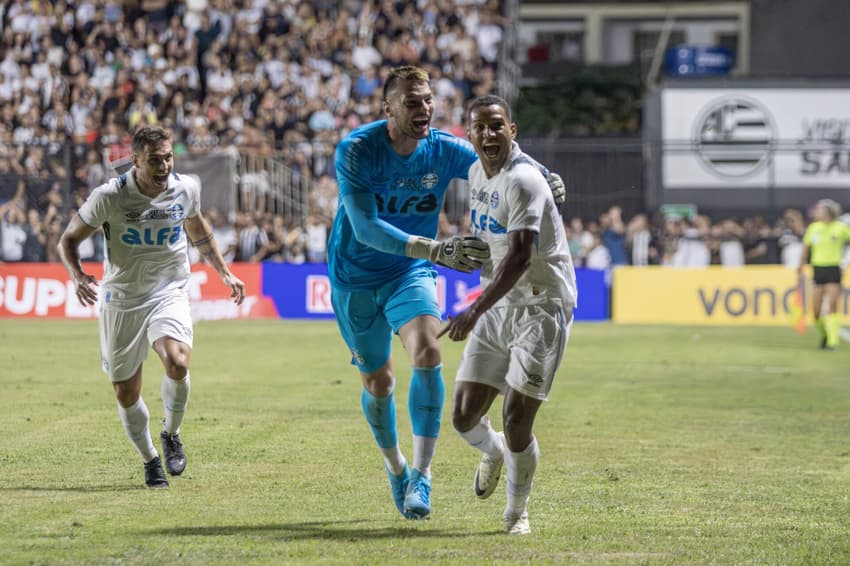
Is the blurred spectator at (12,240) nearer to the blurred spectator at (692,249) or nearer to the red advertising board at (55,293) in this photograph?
the red advertising board at (55,293)

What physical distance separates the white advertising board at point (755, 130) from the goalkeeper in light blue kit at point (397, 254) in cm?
2357

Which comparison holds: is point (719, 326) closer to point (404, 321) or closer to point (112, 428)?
point (112, 428)

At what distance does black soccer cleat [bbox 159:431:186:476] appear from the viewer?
917cm

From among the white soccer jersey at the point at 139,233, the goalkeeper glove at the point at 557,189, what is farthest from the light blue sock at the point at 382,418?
the white soccer jersey at the point at 139,233

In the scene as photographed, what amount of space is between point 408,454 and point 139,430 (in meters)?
2.18

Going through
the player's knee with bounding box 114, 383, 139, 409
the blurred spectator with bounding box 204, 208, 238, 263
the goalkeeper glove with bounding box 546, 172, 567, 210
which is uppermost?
the goalkeeper glove with bounding box 546, 172, 567, 210

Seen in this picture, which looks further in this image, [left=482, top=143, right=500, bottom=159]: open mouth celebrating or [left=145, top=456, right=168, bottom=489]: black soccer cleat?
[left=145, top=456, right=168, bottom=489]: black soccer cleat

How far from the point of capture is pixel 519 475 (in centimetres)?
722

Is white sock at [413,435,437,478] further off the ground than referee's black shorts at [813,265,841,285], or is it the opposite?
white sock at [413,435,437,478]

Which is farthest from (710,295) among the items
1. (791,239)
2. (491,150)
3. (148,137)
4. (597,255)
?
(491,150)

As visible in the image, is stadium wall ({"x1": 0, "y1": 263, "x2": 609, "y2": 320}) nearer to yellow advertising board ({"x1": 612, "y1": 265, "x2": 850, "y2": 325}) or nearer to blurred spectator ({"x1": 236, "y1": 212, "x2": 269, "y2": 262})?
blurred spectator ({"x1": 236, "y1": 212, "x2": 269, "y2": 262})

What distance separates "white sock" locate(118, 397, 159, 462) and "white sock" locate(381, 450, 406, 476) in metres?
1.87

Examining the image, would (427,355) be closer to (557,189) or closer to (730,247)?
(557,189)

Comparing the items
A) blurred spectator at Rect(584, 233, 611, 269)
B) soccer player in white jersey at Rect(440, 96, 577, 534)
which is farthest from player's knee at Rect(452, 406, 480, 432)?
blurred spectator at Rect(584, 233, 611, 269)
